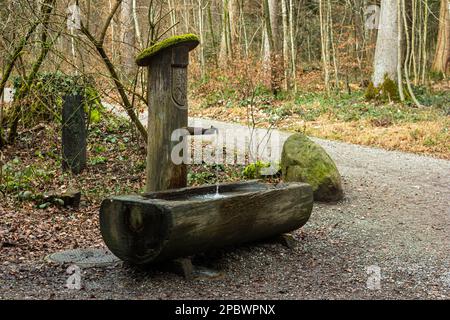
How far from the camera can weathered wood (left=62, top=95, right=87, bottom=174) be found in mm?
9914

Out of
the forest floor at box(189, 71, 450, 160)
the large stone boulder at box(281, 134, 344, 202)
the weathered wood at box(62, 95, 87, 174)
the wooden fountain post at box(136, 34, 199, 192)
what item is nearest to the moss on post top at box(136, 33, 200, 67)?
the wooden fountain post at box(136, 34, 199, 192)

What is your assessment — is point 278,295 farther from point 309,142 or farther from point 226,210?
point 309,142

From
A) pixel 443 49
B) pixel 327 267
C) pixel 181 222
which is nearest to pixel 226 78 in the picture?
pixel 443 49

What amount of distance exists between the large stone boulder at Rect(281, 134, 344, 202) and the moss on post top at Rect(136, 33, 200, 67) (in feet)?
9.98

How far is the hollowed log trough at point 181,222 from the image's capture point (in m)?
4.91

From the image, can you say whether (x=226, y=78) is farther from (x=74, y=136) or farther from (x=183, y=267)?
(x=183, y=267)

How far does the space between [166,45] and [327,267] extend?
8.98ft

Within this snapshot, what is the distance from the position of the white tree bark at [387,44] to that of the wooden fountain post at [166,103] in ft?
37.5

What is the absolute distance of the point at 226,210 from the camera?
Result: 17.5 ft

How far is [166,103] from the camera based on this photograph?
6.03m

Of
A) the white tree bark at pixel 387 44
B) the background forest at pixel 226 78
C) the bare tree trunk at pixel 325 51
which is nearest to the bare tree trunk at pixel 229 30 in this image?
the background forest at pixel 226 78

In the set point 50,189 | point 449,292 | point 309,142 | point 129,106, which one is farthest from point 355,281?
point 50,189

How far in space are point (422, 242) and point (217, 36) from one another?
1837 cm

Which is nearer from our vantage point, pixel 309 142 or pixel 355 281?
pixel 355 281
